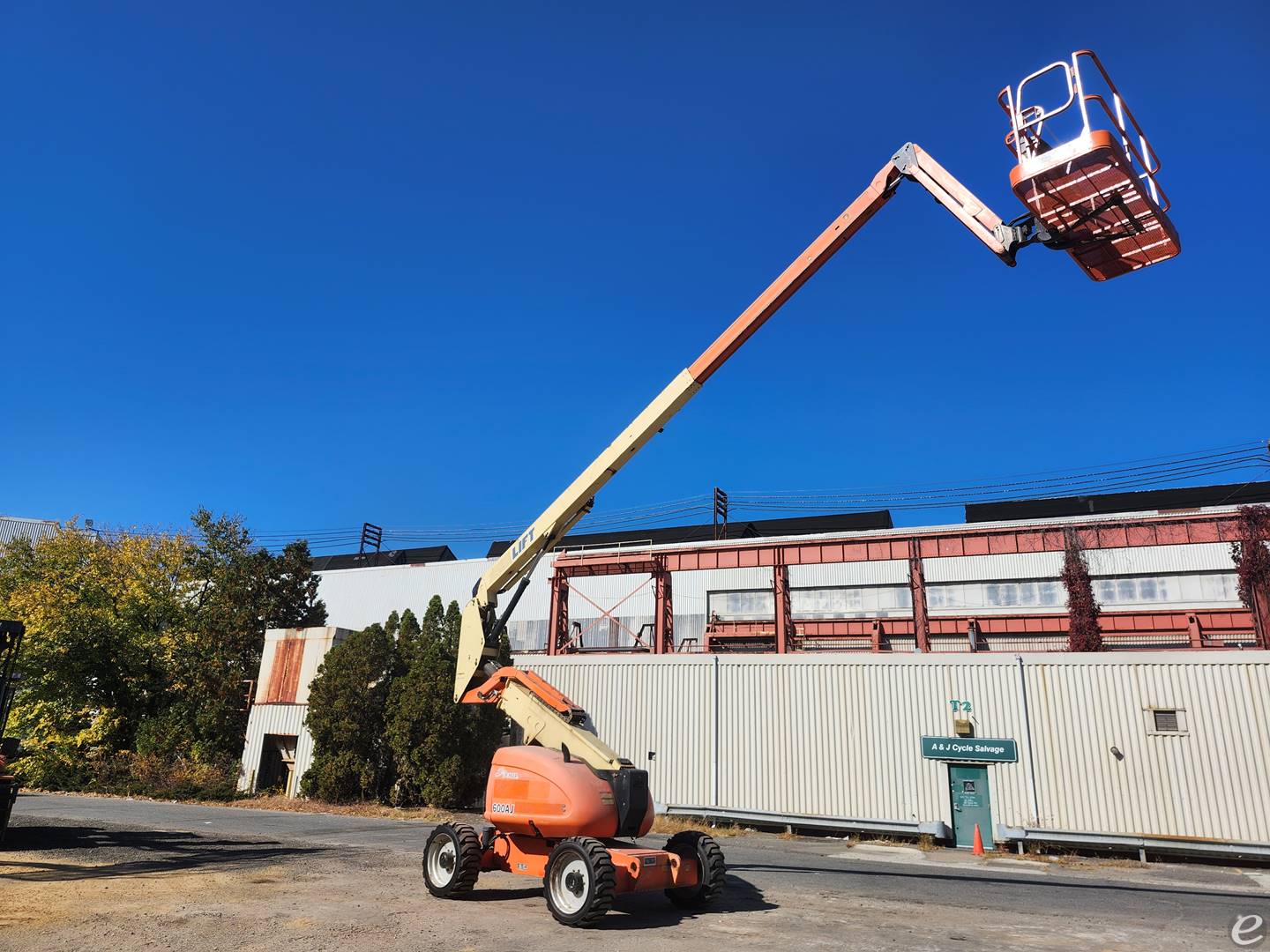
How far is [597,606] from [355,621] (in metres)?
20.7

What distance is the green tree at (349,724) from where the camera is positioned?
86.3ft

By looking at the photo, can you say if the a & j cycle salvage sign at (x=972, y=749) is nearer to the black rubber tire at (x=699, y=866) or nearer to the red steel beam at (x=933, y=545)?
the red steel beam at (x=933, y=545)

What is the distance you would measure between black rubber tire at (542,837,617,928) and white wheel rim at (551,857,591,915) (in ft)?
0.10

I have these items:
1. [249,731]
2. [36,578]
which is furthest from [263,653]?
[36,578]

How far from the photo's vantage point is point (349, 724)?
2630cm

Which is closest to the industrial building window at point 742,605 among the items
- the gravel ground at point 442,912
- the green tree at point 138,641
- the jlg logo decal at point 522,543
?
the green tree at point 138,641

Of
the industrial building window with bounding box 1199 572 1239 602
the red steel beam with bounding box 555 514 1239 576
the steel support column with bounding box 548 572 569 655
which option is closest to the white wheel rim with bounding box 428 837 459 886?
the steel support column with bounding box 548 572 569 655

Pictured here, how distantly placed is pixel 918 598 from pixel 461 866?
22.7 m

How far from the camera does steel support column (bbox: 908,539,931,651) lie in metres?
28.5

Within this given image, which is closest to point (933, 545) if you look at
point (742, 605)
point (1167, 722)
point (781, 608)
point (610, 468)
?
point (781, 608)

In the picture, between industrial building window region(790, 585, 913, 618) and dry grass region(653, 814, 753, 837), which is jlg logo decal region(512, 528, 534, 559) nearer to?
dry grass region(653, 814, 753, 837)

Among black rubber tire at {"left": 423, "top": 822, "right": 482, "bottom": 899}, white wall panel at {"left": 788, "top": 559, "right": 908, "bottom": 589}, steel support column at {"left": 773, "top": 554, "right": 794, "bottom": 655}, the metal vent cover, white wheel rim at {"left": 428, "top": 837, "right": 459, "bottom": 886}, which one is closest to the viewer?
black rubber tire at {"left": 423, "top": 822, "right": 482, "bottom": 899}

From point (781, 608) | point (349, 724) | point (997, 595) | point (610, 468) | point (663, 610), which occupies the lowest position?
point (349, 724)

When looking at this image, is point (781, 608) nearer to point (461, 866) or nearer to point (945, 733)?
point (945, 733)
